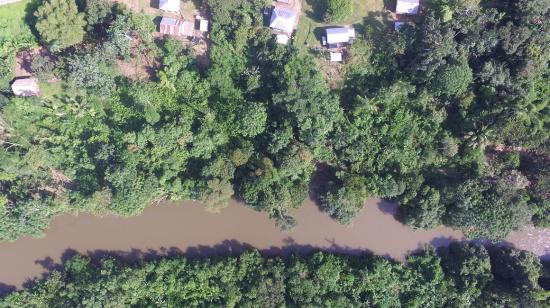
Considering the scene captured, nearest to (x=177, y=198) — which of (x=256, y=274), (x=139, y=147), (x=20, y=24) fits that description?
(x=139, y=147)

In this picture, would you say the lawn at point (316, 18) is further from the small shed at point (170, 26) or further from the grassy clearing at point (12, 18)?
the grassy clearing at point (12, 18)

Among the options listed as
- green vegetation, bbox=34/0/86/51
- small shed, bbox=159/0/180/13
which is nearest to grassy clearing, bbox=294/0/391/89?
small shed, bbox=159/0/180/13

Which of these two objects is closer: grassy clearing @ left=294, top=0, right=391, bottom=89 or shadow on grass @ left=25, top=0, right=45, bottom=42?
grassy clearing @ left=294, top=0, right=391, bottom=89

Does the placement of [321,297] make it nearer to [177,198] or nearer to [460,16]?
[177,198]

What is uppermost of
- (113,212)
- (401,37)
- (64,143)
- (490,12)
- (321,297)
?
(490,12)

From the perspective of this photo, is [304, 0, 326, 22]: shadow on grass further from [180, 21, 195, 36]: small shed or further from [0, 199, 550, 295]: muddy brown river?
[0, 199, 550, 295]: muddy brown river

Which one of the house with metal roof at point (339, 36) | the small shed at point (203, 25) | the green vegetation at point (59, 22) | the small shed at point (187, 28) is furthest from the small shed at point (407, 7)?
the green vegetation at point (59, 22)

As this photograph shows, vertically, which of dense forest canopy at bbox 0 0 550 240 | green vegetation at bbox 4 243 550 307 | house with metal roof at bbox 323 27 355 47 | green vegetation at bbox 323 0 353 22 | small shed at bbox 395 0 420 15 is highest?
small shed at bbox 395 0 420 15
